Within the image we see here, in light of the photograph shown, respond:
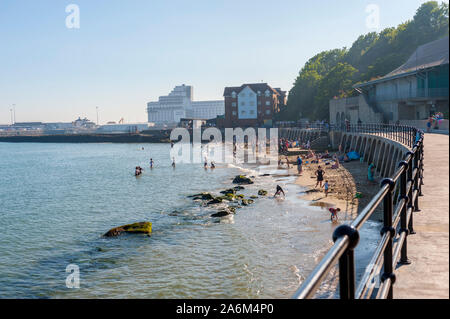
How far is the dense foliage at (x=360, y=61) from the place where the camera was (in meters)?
59.6

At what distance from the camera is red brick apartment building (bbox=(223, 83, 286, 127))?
10994 cm

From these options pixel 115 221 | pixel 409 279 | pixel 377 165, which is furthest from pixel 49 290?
pixel 377 165

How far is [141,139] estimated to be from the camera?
455ft

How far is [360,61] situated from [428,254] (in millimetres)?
90997

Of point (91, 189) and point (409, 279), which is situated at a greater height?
point (409, 279)

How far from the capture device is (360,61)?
88625mm

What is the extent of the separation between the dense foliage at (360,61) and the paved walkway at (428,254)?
3453 centimetres

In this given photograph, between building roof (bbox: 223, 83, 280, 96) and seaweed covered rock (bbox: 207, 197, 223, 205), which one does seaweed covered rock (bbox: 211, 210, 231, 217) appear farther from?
building roof (bbox: 223, 83, 280, 96)

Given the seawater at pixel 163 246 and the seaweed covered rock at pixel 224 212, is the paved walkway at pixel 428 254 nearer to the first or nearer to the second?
the seawater at pixel 163 246

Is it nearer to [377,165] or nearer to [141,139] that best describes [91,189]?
[377,165]

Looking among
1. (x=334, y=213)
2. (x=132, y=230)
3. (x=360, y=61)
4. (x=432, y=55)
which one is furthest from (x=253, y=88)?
(x=432, y=55)

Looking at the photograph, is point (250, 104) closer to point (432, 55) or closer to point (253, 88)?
point (253, 88)

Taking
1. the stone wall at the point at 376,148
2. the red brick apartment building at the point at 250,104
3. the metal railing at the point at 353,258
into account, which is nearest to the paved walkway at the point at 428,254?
the metal railing at the point at 353,258

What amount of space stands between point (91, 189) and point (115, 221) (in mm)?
17819
